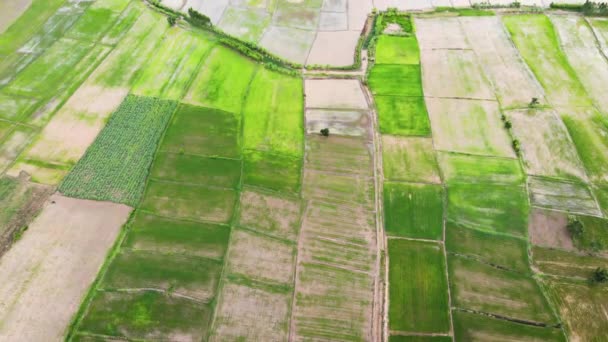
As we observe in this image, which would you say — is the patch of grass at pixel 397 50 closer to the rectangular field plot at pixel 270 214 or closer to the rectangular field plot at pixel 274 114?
the rectangular field plot at pixel 274 114

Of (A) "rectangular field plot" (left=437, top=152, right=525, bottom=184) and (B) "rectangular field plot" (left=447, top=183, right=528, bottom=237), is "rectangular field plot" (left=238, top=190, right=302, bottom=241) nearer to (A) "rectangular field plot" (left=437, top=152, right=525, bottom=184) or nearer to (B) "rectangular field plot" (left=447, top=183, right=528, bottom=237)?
(B) "rectangular field plot" (left=447, top=183, right=528, bottom=237)

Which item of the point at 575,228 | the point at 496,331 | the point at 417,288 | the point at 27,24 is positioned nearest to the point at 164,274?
the point at 417,288

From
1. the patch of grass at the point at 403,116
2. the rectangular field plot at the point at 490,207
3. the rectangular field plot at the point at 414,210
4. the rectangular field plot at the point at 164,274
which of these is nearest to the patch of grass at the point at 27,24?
the rectangular field plot at the point at 164,274

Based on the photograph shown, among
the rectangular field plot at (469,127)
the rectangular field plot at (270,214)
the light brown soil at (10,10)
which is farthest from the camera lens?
the light brown soil at (10,10)

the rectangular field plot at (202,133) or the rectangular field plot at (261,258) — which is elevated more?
the rectangular field plot at (202,133)

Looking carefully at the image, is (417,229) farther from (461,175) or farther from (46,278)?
(46,278)
